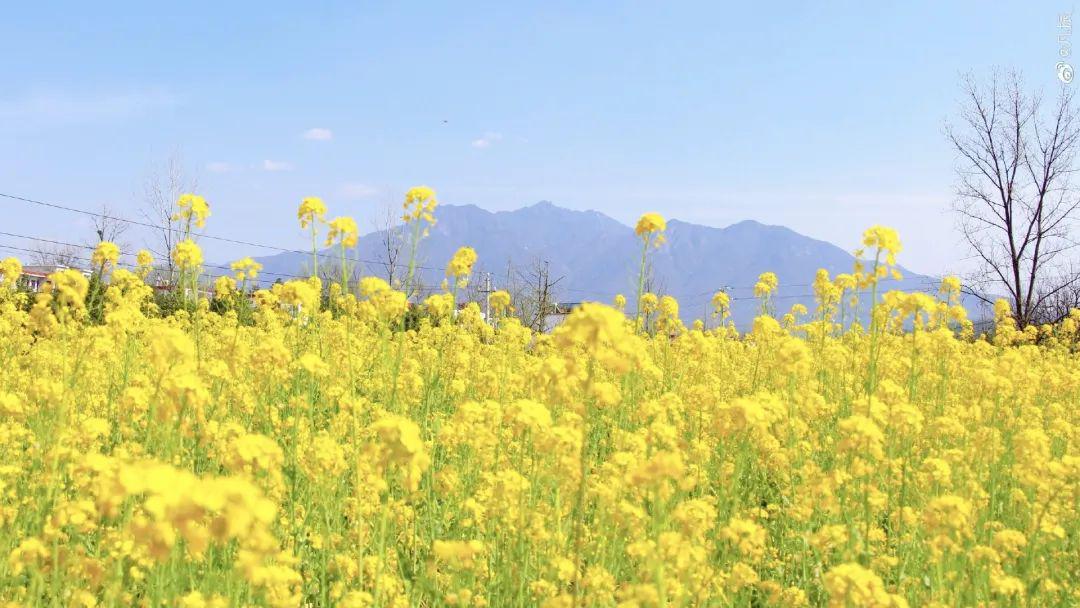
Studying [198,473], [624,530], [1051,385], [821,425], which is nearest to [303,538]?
[198,473]

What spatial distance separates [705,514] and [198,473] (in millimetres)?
2619

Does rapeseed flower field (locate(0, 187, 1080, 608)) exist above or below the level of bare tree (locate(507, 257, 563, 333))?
below

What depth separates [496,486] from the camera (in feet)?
9.37

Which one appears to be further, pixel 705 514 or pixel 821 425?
pixel 821 425

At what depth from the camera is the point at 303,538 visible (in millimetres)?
3178

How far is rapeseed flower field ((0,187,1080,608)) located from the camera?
2021 millimetres

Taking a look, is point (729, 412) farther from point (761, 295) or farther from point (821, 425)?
point (761, 295)

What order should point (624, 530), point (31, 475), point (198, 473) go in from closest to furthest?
point (624, 530), point (31, 475), point (198, 473)

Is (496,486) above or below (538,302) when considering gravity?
below

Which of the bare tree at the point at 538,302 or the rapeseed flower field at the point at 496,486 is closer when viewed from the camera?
the rapeseed flower field at the point at 496,486

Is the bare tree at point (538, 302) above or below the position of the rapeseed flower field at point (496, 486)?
above

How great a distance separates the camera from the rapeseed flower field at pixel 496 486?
202 centimetres

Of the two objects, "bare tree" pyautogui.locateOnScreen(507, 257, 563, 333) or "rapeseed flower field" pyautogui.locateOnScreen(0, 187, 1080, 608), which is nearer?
"rapeseed flower field" pyautogui.locateOnScreen(0, 187, 1080, 608)

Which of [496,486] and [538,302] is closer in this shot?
[496,486]
